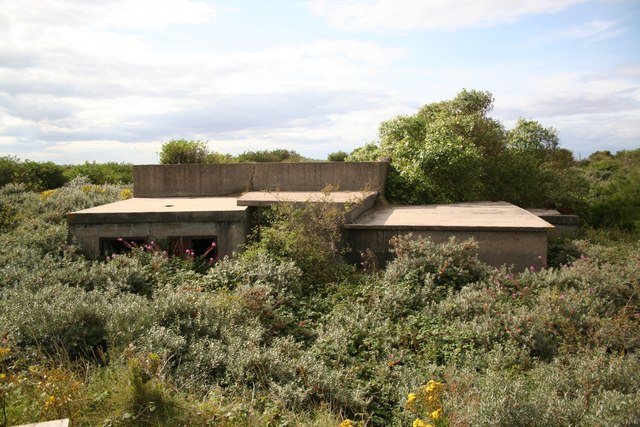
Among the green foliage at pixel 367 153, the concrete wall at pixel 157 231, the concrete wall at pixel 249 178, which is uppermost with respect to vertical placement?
the green foliage at pixel 367 153

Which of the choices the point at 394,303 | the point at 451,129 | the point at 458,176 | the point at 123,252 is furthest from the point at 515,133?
the point at 123,252

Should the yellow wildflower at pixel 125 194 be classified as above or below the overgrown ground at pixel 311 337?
above

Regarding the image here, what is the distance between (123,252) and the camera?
8609 mm

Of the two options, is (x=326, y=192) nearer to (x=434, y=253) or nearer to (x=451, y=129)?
(x=434, y=253)

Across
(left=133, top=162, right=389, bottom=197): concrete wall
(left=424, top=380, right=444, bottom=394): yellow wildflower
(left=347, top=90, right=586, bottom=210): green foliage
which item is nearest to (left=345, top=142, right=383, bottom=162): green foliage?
(left=347, top=90, right=586, bottom=210): green foliage

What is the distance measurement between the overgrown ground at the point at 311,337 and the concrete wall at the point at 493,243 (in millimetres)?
289

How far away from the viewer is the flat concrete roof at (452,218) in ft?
28.3

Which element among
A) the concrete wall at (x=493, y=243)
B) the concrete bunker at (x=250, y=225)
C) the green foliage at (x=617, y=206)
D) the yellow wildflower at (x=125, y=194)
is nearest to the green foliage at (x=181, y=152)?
the yellow wildflower at (x=125, y=194)

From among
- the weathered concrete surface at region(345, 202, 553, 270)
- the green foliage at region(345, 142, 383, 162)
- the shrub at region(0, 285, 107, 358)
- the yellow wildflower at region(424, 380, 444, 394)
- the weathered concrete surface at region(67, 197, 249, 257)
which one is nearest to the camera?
the yellow wildflower at region(424, 380, 444, 394)

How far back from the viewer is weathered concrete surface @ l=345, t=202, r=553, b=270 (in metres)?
8.50

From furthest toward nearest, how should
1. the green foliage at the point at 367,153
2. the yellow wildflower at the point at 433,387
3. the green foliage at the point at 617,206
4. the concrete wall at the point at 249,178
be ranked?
the green foliage at the point at 367,153, the concrete wall at the point at 249,178, the green foliage at the point at 617,206, the yellow wildflower at the point at 433,387

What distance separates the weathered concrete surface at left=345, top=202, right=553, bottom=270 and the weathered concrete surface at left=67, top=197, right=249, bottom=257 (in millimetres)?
1951

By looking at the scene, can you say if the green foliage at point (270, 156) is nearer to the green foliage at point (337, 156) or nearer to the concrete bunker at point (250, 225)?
the green foliage at point (337, 156)

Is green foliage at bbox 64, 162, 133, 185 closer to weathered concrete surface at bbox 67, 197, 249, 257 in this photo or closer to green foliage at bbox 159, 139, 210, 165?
green foliage at bbox 159, 139, 210, 165
